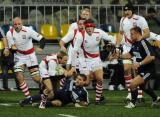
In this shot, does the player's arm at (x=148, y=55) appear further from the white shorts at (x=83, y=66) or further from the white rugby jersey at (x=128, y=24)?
the white rugby jersey at (x=128, y=24)

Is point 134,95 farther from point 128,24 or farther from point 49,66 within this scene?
point 128,24

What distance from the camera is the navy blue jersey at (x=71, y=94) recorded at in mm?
17969

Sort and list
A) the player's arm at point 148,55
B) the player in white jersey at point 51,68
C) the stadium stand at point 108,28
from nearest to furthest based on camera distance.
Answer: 1. the player's arm at point 148,55
2. the player in white jersey at point 51,68
3. the stadium stand at point 108,28

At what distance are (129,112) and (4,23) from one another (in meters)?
13.3

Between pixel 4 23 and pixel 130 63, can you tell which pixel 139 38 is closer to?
pixel 130 63

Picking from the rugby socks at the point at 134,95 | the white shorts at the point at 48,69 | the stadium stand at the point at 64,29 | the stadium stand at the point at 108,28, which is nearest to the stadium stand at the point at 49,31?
the stadium stand at the point at 64,29

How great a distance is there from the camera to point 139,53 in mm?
17656

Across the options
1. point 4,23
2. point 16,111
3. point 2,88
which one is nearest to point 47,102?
point 16,111

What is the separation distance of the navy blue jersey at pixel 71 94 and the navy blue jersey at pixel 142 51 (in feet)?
4.88

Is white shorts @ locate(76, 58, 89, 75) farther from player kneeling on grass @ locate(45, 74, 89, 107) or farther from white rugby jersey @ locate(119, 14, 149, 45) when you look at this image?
white rugby jersey @ locate(119, 14, 149, 45)

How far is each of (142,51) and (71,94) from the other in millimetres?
1936

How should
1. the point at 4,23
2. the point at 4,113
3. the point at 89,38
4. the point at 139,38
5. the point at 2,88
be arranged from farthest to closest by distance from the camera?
the point at 4,23 → the point at 2,88 → the point at 89,38 → the point at 139,38 → the point at 4,113

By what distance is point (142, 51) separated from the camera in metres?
17.6

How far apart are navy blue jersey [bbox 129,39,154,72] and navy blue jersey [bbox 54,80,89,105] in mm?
1489
